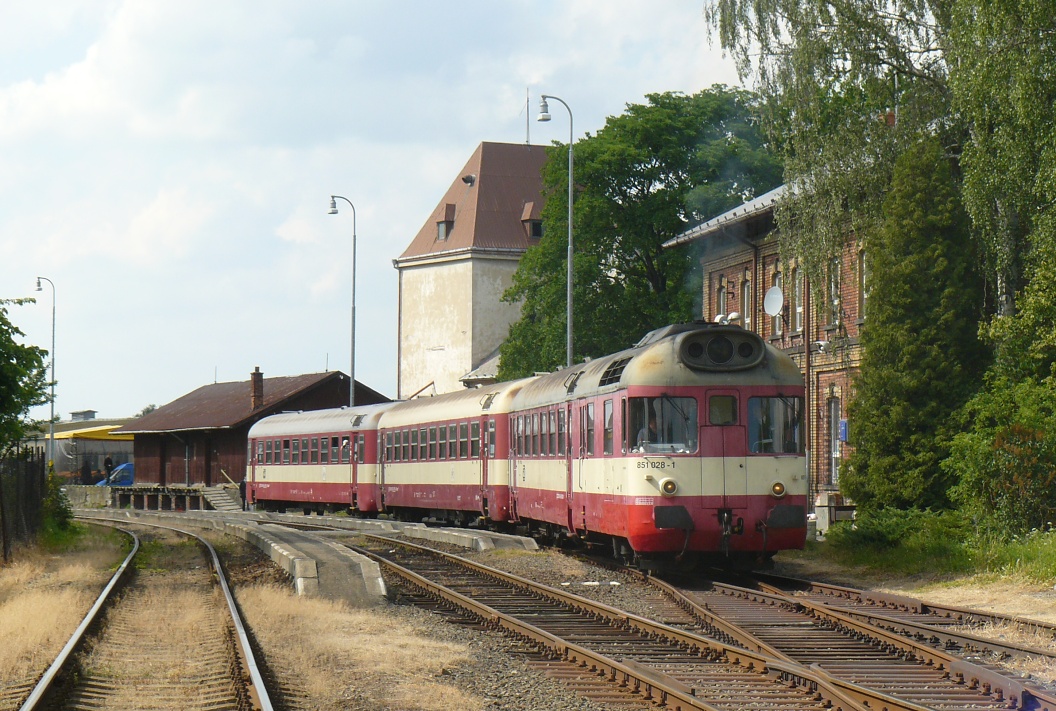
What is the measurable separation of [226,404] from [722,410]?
5407 centimetres

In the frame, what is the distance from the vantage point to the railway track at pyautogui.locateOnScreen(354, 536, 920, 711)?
9.73 metres

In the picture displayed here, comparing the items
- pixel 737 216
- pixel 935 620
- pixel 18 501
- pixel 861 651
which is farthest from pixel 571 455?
pixel 737 216

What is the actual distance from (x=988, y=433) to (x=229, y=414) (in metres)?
49.2

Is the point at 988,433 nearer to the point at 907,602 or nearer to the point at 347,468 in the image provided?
the point at 907,602

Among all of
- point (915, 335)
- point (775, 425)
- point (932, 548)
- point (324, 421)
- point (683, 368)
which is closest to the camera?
point (683, 368)

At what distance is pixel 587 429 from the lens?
20.0 metres

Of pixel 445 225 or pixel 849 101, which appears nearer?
pixel 849 101

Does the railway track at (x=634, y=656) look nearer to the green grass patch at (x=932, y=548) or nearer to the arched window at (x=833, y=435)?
the green grass patch at (x=932, y=548)

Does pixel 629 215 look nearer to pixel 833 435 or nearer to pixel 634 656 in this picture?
pixel 833 435

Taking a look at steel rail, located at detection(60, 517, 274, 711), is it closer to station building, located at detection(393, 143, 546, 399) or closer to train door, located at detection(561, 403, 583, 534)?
train door, located at detection(561, 403, 583, 534)

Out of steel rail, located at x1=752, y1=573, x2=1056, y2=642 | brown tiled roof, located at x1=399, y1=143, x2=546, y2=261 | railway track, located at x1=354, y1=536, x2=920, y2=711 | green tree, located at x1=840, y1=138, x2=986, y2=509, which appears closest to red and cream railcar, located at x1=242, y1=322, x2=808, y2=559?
steel rail, located at x1=752, y1=573, x2=1056, y2=642

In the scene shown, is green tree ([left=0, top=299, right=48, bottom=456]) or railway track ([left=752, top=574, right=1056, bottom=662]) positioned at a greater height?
green tree ([left=0, top=299, right=48, bottom=456])

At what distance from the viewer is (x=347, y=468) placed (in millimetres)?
40000

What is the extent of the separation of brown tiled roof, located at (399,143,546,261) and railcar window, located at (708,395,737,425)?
2442 inches
